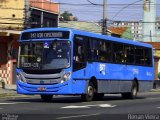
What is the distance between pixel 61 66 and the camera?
73.9ft

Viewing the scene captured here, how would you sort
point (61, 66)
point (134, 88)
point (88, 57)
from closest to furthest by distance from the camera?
point (61, 66), point (88, 57), point (134, 88)

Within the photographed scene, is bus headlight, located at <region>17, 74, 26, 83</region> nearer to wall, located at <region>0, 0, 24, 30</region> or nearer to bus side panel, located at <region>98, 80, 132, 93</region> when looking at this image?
A: bus side panel, located at <region>98, 80, 132, 93</region>

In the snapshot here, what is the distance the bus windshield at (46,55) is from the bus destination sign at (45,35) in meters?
0.29

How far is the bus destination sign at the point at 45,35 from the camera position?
2291 centimetres

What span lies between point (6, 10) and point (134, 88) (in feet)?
63.6

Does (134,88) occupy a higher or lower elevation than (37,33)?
lower

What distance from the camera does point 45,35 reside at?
23188mm

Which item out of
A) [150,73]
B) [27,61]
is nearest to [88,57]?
[27,61]

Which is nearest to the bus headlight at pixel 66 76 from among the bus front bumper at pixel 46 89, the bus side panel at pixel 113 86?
the bus front bumper at pixel 46 89

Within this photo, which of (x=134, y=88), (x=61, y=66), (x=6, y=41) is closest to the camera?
(x=61, y=66)

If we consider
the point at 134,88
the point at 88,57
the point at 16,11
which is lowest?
the point at 134,88

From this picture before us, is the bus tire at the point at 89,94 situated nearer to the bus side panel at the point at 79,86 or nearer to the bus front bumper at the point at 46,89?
the bus side panel at the point at 79,86

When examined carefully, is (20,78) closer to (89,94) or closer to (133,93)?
(89,94)

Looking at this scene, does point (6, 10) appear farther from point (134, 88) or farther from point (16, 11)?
point (134, 88)
